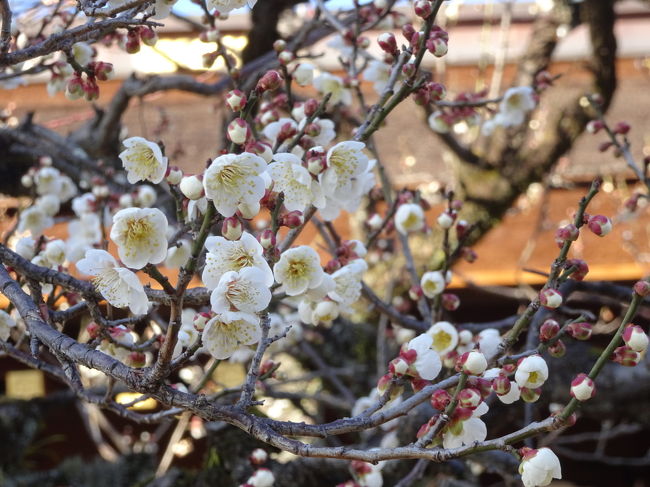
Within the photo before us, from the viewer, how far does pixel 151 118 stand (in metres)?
5.65

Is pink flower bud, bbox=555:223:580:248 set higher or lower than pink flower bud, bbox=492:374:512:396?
higher

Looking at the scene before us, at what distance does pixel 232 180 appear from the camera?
3.43 ft

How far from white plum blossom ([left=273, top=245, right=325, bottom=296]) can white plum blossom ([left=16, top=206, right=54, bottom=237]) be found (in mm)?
1201

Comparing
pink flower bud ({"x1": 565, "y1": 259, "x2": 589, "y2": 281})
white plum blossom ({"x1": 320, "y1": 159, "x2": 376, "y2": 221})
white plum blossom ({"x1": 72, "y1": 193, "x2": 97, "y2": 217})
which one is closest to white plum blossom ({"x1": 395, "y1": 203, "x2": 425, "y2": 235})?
white plum blossom ({"x1": 320, "y1": 159, "x2": 376, "y2": 221})

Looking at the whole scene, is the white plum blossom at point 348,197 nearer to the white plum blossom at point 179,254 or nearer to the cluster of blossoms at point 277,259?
the cluster of blossoms at point 277,259

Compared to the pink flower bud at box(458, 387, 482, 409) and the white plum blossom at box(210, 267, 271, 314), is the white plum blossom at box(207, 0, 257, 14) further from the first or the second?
the pink flower bud at box(458, 387, 482, 409)

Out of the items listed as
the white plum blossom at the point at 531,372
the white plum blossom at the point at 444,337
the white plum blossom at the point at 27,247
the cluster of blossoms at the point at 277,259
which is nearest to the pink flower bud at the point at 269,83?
the cluster of blossoms at the point at 277,259

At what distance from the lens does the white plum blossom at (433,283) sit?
5.94ft

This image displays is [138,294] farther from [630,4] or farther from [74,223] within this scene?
[630,4]

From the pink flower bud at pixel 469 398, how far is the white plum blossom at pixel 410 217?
0.88 metres

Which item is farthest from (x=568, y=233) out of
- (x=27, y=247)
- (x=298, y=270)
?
(x=27, y=247)

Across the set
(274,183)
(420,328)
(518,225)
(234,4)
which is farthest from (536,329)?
(518,225)

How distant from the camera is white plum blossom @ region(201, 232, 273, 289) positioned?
110 centimetres

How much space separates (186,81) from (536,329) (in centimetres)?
145
